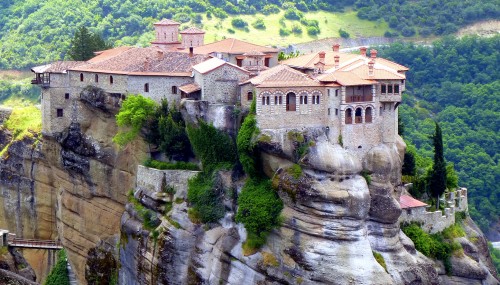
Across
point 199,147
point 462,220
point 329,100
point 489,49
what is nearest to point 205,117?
point 199,147

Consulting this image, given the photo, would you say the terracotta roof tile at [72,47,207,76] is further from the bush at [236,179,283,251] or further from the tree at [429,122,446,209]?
the tree at [429,122,446,209]

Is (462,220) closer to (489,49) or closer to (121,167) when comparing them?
(121,167)

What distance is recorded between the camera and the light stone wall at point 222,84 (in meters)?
75.1

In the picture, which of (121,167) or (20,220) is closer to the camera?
(121,167)

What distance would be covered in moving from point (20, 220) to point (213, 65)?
67.8 ft

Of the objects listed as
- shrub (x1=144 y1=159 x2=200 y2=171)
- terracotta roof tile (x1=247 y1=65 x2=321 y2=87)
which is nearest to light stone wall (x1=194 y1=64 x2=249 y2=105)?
terracotta roof tile (x1=247 y1=65 x2=321 y2=87)

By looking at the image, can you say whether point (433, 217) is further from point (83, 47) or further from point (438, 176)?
point (83, 47)

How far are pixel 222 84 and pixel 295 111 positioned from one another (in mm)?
5728

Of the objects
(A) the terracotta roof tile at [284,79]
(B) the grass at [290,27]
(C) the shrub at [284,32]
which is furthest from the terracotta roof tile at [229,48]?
(C) the shrub at [284,32]

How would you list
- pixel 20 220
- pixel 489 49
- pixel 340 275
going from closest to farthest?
1. pixel 340 275
2. pixel 20 220
3. pixel 489 49

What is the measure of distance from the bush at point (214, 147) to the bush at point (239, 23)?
54666 mm

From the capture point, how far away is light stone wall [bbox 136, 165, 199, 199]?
7606cm

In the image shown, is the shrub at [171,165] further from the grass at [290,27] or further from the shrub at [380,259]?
the grass at [290,27]

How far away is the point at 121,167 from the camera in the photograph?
81.8 m
